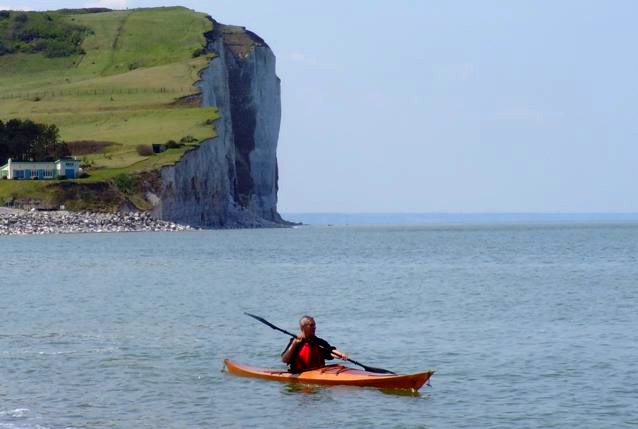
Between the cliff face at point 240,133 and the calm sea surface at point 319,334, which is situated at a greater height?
the cliff face at point 240,133

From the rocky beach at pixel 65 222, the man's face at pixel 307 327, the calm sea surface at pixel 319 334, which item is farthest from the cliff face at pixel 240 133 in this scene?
the man's face at pixel 307 327

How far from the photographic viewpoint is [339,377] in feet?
92.0

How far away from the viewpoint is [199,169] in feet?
445

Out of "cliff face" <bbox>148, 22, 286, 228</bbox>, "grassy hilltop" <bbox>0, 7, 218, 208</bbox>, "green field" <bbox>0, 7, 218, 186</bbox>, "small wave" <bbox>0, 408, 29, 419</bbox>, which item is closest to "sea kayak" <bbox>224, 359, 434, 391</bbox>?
"small wave" <bbox>0, 408, 29, 419</bbox>

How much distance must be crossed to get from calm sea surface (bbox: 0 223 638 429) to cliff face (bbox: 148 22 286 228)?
210ft

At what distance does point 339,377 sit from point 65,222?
9642cm

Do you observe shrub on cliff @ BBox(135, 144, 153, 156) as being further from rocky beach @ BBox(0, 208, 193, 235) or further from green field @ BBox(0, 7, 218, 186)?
rocky beach @ BBox(0, 208, 193, 235)

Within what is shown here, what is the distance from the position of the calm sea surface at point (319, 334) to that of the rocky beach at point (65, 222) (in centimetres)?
4366

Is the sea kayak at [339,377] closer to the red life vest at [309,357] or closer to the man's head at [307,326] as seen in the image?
the red life vest at [309,357]

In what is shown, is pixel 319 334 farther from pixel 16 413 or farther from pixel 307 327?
pixel 16 413

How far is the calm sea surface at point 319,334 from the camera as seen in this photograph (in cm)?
2575

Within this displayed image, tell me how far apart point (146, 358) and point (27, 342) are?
515 cm

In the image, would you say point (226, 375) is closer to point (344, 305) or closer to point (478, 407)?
point (478, 407)

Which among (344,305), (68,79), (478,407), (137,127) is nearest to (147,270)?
(344,305)
